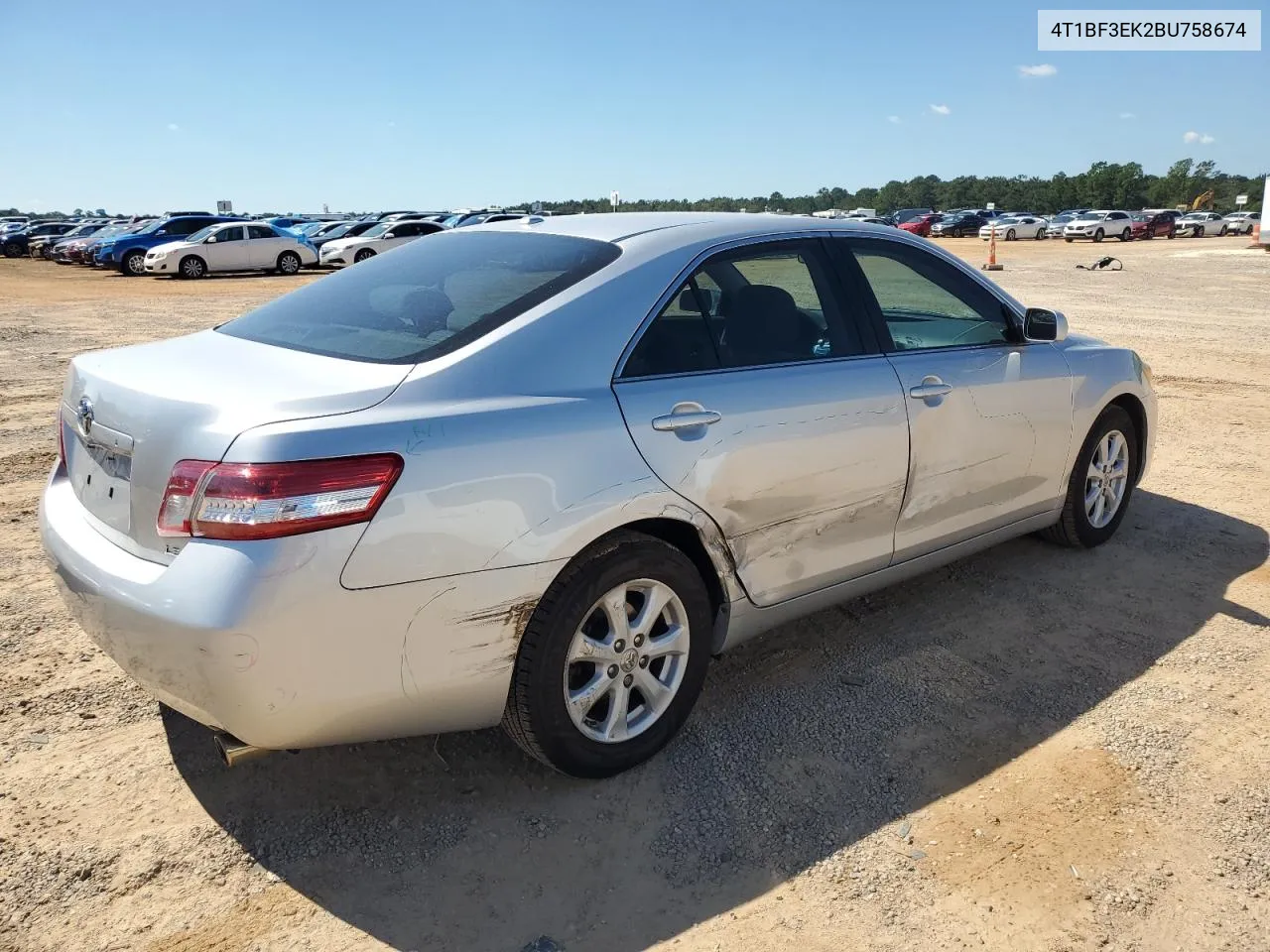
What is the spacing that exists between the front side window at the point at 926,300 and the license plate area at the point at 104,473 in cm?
260

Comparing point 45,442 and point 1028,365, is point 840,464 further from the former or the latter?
point 45,442

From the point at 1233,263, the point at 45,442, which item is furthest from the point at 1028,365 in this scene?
the point at 1233,263

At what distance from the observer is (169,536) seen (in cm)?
240

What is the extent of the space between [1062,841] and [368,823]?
1971 millimetres

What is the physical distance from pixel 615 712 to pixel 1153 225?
194ft

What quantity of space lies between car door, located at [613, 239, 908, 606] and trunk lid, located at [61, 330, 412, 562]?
0.83 m

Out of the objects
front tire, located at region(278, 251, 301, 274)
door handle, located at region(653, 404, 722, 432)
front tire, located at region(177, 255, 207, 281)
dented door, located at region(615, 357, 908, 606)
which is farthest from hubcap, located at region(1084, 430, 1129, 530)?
front tire, located at region(278, 251, 301, 274)

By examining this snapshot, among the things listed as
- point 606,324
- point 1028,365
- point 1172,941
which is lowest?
point 1172,941

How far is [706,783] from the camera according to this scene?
3.00 m

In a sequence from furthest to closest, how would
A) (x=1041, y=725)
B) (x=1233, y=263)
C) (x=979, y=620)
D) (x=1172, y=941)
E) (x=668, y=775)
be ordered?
(x=1233, y=263), (x=979, y=620), (x=1041, y=725), (x=668, y=775), (x=1172, y=941)

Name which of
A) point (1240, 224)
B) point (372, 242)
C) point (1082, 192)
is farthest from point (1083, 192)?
point (372, 242)

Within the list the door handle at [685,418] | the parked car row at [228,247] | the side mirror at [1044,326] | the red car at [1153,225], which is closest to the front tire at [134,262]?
the parked car row at [228,247]

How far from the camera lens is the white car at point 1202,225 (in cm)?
5584

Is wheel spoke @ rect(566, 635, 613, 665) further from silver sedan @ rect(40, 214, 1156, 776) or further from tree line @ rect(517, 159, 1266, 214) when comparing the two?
tree line @ rect(517, 159, 1266, 214)
